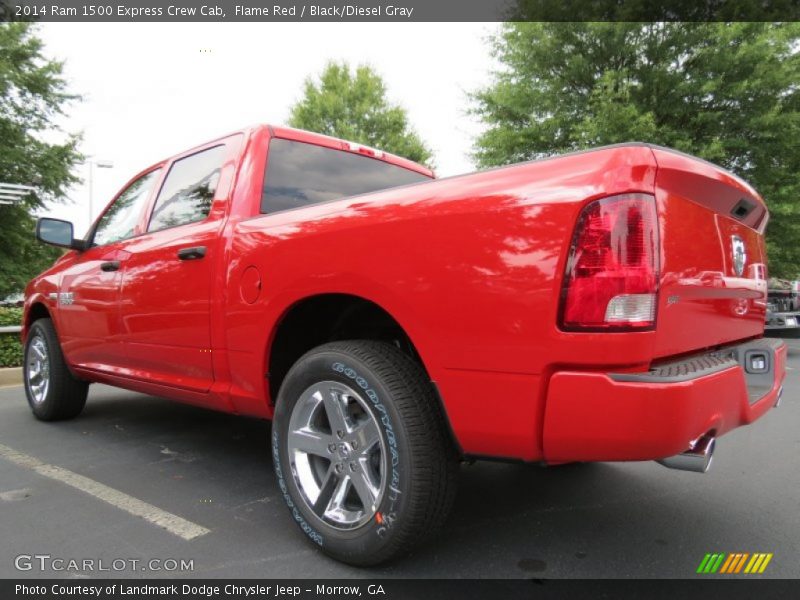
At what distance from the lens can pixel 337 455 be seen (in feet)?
7.08

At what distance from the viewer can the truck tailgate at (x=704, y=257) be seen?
5.63ft

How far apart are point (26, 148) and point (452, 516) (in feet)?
55.7

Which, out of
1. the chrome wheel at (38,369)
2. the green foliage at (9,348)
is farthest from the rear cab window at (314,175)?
the green foliage at (9,348)

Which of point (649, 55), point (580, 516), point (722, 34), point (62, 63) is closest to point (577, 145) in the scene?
point (649, 55)

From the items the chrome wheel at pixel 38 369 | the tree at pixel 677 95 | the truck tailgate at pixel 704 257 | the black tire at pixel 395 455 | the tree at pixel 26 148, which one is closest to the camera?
the truck tailgate at pixel 704 257

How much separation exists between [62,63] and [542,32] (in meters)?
13.0

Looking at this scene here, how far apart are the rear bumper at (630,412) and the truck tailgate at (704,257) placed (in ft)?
0.43

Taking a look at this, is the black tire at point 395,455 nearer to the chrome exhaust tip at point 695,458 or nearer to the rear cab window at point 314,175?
the chrome exhaust tip at point 695,458

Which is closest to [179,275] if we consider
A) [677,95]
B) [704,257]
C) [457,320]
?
[457,320]

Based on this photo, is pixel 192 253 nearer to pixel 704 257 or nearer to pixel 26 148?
pixel 704 257

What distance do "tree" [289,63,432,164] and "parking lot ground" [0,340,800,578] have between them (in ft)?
64.5

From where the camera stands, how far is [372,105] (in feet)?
75.5

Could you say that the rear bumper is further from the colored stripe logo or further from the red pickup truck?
the colored stripe logo

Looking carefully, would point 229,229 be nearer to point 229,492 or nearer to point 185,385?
point 185,385
